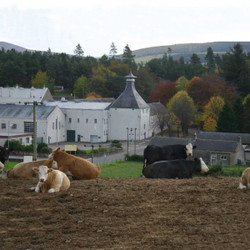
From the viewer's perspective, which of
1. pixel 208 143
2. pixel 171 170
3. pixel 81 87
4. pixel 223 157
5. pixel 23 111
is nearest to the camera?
pixel 171 170

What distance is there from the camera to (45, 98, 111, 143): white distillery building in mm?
62094

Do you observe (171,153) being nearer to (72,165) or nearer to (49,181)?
(72,165)

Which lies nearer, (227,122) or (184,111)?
(227,122)

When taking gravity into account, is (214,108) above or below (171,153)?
below

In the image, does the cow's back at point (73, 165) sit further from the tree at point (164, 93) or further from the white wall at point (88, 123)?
the tree at point (164, 93)

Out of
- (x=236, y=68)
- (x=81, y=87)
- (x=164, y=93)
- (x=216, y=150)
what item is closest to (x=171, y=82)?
(x=164, y=93)

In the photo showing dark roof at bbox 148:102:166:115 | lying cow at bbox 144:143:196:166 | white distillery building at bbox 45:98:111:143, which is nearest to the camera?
lying cow at bbox 144:143:196:166

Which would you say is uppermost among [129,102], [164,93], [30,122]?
[164,93]

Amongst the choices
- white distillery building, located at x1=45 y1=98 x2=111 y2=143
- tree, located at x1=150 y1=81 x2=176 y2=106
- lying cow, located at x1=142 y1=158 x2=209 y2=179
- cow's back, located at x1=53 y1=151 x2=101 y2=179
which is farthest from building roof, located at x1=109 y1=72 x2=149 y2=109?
cow's back, located at x1=53 y1=151 x2=101 y2=179

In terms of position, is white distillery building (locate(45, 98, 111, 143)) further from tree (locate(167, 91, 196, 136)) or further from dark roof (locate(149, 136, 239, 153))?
dark roof (locate(149, 136, 239, 153))

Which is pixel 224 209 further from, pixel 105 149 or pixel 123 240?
pixel 105 149

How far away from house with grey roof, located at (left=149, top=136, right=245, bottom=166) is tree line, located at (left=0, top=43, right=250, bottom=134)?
384 inches

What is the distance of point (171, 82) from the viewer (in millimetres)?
90812

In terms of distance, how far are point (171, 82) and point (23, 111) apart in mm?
37496
